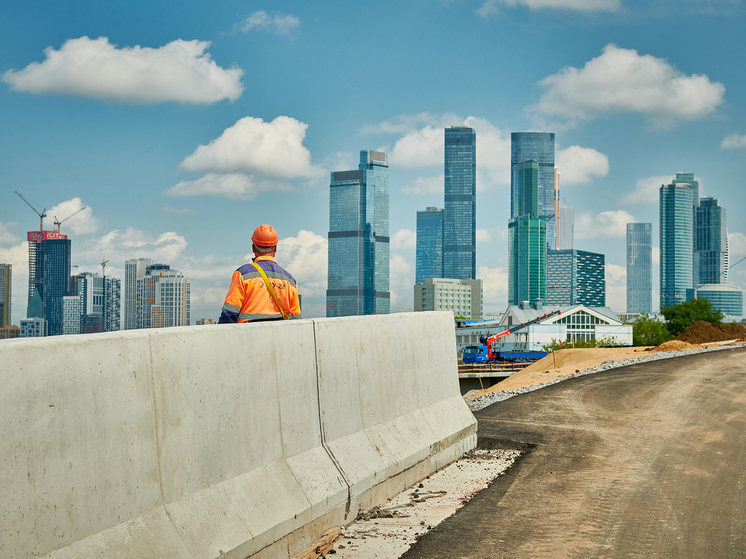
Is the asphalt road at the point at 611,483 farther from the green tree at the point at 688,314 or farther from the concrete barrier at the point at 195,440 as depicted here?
the green tree at the point at 688,314

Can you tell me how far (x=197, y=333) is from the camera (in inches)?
159

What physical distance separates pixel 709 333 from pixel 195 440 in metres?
39.6

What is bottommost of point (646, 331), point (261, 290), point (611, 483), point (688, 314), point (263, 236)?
point (646, 331)

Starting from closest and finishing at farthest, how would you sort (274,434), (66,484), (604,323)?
(66,484), (274,434), (604,323)

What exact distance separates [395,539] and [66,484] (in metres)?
2.51

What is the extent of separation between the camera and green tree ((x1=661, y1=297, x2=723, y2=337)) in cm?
9031

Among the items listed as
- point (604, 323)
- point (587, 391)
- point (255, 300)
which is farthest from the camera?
point (604, 323)

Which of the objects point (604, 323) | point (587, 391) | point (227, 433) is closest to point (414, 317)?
point (227, 433)

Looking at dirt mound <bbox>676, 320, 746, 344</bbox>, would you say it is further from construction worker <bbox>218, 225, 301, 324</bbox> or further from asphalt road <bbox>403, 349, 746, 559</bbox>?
construction worker <bbox>218, 225, 301, 324</bbox>

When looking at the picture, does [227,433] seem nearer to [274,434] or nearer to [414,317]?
[274,434]

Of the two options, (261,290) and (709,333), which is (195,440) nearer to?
(261,290)

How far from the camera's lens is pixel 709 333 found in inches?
1499

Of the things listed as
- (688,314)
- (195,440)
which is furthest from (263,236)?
(688,314)

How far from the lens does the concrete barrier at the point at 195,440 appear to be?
3049mm
